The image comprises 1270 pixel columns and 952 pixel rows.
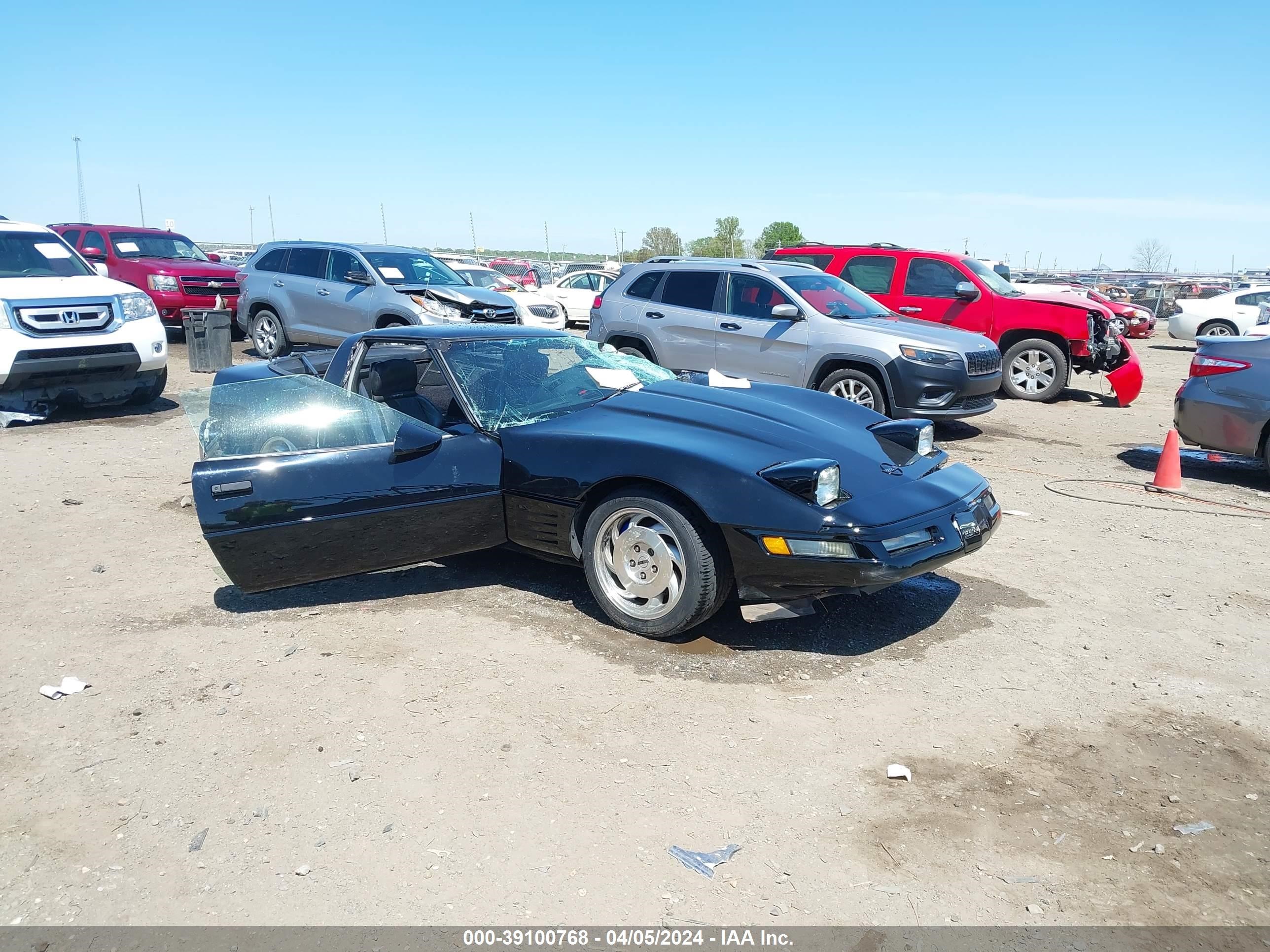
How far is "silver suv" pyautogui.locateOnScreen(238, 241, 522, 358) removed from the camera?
12.7 m

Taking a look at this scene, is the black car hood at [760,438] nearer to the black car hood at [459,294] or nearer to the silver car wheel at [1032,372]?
the black car hood at [459,294]

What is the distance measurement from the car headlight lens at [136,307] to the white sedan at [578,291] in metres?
10.7

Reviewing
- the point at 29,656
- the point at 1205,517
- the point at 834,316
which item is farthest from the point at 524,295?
the point at 29,656

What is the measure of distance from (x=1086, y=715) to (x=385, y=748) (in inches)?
111

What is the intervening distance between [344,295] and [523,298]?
17.3 ft

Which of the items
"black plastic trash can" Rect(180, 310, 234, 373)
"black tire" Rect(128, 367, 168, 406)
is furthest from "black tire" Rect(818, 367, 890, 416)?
"black plastic trash can" Rect(180, 310, 234, 373)

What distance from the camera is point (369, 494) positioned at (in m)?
4.61

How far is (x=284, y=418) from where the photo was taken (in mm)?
4766

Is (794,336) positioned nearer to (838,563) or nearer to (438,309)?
(438,309)

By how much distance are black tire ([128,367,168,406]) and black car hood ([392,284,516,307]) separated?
328 centimetres

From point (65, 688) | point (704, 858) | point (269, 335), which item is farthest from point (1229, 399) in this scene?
point (269, 335)

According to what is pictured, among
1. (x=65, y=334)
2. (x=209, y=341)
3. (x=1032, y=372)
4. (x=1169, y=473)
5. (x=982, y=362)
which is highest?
(x=65, y=334)

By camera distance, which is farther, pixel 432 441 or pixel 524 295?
pixel 524 295

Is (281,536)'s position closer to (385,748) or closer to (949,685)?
(385,748)
